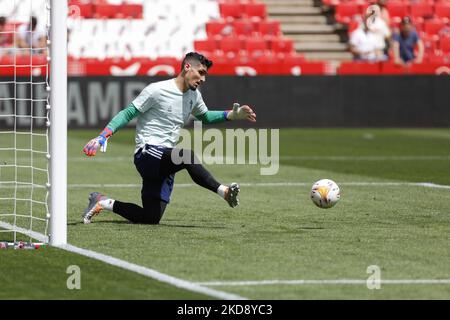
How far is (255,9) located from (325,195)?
21.6 metres

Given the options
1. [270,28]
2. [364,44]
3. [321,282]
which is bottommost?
[364,44]

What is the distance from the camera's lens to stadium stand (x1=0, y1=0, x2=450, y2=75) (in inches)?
1172

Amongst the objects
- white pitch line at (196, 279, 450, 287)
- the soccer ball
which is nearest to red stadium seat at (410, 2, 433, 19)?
the soccer ball

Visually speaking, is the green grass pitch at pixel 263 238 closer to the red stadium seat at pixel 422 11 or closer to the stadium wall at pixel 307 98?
the stadium wall at pixel 307 98

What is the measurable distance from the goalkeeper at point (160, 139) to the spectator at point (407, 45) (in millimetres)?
20329

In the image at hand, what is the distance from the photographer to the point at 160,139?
11.7 meters

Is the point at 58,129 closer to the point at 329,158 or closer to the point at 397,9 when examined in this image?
the point at 329,158

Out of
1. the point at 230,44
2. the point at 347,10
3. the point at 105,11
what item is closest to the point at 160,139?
the point at 105,11

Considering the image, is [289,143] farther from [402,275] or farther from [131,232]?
[402,275]

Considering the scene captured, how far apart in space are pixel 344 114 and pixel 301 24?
5024 millimetres

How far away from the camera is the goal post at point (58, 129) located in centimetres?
1008

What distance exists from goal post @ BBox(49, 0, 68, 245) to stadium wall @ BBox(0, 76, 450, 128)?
18.0 m

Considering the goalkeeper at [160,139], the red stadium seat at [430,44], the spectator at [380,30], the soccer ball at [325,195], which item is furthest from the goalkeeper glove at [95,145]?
the red stadium seat at [430,44]

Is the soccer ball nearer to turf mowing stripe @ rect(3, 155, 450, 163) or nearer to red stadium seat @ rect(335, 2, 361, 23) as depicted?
turf mowing stripe @ rect(3, 155, 450, 163)
